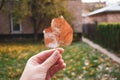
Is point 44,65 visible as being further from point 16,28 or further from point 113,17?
→ point 113,17

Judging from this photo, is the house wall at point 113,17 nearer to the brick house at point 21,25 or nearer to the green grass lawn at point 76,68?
the brick house at point 21,25

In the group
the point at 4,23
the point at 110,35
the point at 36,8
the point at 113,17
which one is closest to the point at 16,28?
the point at 4,23

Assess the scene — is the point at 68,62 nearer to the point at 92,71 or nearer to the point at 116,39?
the point at 92,71

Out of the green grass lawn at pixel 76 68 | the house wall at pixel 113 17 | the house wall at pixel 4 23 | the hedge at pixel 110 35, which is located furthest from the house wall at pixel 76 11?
the green grass lawn at pixel 76 68

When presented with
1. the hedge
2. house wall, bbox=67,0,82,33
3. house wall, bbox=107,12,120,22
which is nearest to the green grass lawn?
the hedge

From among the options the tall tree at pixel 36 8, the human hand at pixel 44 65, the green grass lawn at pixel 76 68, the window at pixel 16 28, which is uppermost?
the human hand at pixel 44 65

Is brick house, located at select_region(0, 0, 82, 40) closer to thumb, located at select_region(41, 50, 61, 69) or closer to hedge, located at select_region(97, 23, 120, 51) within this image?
hedge, located at select_region(97, 23, 120, 51)
